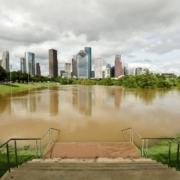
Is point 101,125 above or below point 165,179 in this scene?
below

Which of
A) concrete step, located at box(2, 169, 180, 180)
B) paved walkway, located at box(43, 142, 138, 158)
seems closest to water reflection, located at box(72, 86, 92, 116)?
paved walkway, located at box(43, 142, 138, 158)

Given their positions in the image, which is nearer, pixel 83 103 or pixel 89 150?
pixel 89 150

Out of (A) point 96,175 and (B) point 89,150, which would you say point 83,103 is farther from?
(A) point 96,175

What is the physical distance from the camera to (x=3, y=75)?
231 feet

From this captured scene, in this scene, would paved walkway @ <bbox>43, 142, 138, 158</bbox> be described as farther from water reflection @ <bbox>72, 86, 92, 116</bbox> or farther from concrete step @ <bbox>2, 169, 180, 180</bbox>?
water reflection @ <bbox>72, 86, 92, 116</bbox>

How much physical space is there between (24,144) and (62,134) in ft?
10.7

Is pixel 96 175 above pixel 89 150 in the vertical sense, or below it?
above

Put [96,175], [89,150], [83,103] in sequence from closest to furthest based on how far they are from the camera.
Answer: [96,175] < [89,150] < [83,103]

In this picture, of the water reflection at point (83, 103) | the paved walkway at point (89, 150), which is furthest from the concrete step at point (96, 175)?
the water reflection at point (83, 103)

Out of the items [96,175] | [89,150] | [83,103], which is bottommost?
[83,103]

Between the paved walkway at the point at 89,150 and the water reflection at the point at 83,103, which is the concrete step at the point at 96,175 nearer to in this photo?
the paved walkway at the point at 89,150

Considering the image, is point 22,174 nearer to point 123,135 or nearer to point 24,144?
point 24,144

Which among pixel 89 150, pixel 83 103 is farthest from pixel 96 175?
pixel 83 103

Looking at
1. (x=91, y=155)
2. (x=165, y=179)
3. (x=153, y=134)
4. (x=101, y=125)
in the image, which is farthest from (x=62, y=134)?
(x=165, y=179)
